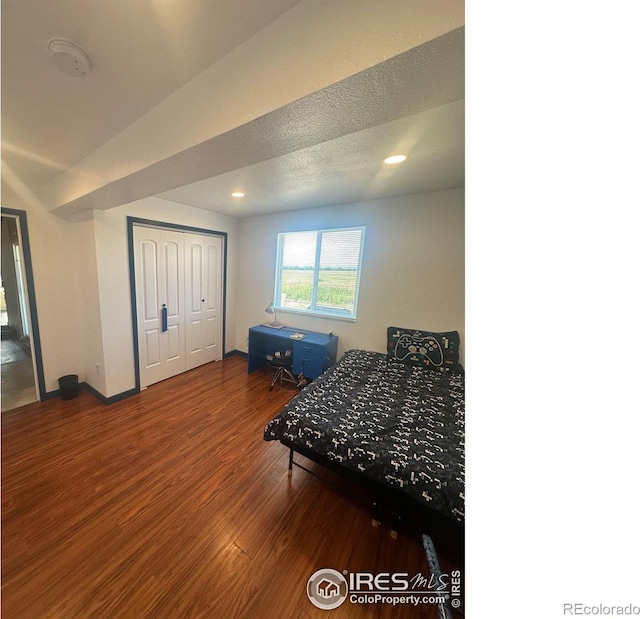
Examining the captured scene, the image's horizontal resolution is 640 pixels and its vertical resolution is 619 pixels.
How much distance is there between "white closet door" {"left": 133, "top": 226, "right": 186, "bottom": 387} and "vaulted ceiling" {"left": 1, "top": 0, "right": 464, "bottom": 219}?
1.13m

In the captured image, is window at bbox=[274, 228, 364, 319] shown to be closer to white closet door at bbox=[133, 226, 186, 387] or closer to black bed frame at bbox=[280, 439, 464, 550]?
white closet door at bbox=[133, 226, 186, 387]

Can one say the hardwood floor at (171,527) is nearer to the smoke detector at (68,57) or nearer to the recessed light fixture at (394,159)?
the smoke detector at (68,57)

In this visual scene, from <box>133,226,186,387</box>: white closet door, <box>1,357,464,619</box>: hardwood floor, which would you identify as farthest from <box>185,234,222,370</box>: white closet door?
<box>1,357,464,619</box>: hardwood floor

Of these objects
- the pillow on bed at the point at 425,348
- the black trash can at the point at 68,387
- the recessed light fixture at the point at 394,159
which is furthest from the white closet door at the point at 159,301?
the pillow on bed at the point at 425,348

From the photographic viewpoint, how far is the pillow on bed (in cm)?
252

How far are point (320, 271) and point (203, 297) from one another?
70.9 inches

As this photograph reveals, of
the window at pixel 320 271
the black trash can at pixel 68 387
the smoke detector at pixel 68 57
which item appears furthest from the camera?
the window at pixel 320 271

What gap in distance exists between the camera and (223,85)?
0.98 metres

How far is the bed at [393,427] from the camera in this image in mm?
1273

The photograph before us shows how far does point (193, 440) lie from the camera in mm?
2137

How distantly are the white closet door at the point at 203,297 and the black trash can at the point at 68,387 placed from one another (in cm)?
116

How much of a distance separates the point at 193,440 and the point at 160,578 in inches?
39.9

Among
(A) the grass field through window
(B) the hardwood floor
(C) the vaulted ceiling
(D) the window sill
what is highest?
(C) the vaulted ceiling
